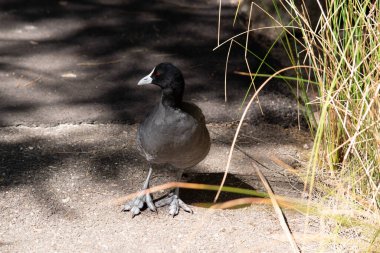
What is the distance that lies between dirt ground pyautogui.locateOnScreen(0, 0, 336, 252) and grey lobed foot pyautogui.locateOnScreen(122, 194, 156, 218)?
0.19ft

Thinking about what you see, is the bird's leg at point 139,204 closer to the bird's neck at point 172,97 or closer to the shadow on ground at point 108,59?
the bird's neck at point 172,97

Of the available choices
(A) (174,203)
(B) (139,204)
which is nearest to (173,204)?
(A) (174,203)

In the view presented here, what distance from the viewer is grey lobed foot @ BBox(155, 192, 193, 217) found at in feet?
14.0

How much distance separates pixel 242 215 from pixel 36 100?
7.97 ft

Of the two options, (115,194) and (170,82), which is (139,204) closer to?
(115,194)

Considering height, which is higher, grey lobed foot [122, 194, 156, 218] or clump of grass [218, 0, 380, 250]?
clump of grass [218, 0, 380, 250]

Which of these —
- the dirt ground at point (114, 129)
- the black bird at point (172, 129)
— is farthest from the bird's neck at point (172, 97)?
the dirt ground at point (114, 129)

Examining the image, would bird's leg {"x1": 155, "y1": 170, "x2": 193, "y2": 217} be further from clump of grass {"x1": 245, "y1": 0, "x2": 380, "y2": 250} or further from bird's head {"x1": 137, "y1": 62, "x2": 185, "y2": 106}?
clump of grass {"x1": 245, "y1": 0, "x2": 380, "y2": 250}

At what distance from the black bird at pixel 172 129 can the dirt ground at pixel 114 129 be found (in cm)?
36

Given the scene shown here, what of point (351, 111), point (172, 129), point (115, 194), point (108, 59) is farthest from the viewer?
point (108, 59)

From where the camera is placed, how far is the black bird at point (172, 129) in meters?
4.10

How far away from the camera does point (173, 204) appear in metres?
4.31

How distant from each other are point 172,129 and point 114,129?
4.43ft

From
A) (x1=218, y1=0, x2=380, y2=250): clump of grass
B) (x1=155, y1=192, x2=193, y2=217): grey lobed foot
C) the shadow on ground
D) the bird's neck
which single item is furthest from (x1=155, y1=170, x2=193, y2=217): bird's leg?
the shadow on ground
